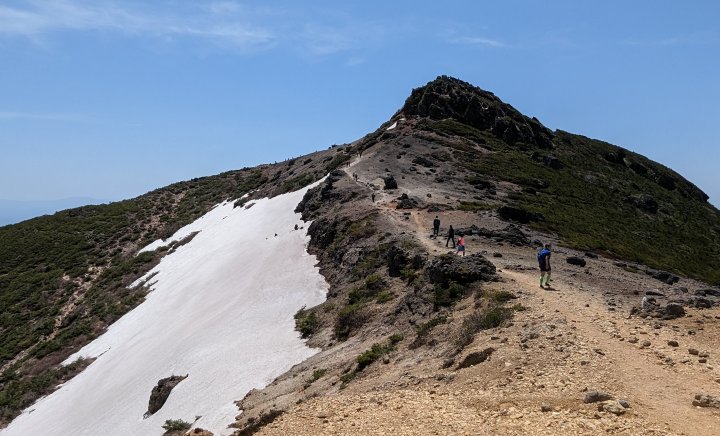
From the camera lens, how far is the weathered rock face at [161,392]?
25.5m

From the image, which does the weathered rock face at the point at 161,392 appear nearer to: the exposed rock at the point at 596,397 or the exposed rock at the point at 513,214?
the exposed rock at the point at 596,397

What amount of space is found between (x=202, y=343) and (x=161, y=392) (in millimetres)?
4731

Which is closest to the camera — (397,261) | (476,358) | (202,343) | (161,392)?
(476,358)

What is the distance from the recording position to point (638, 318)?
1655cm

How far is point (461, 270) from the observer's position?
2253 centimetres

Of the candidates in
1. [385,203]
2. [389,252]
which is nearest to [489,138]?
[385,203]

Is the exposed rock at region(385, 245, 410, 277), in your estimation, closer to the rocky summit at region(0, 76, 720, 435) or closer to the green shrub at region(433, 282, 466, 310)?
the rocky summit at region(0, 76, 720, 435)

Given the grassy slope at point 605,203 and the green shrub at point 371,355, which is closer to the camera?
the green shrub at point 371,355

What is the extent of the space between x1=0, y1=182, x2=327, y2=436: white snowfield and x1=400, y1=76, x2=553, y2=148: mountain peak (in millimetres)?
40895

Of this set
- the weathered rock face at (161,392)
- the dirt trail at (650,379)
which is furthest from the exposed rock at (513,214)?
the weathered rock face at (161,392)

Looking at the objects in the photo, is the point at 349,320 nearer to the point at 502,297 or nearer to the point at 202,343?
the point at 502,297

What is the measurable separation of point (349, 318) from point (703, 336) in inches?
595

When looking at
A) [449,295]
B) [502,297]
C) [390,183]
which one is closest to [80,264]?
[390,183]

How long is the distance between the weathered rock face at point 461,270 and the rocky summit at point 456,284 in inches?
3.9
